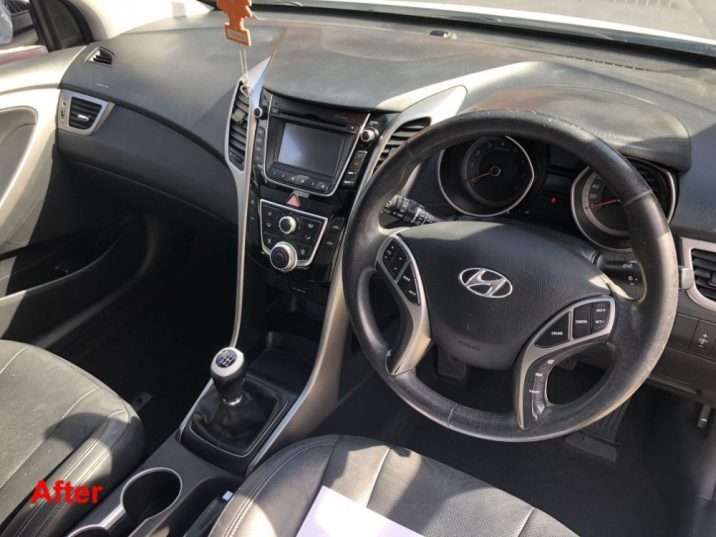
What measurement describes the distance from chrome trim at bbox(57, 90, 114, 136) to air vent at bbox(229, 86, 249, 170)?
1.92ft

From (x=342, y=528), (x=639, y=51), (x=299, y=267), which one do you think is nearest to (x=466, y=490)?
(x=342, y=528)

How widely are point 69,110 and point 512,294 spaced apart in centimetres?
159

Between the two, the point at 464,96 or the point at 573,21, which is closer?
the point at 464,96

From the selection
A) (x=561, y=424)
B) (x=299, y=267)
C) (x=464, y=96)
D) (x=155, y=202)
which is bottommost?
(x=155, y=202)

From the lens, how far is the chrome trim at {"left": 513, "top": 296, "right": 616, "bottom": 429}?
91 cm

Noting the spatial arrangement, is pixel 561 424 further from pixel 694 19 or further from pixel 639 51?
pixel 694 19

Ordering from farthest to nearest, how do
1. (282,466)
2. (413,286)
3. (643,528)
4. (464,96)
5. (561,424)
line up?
(643,528), (464,96), (282,466), (413,286), (561,424)

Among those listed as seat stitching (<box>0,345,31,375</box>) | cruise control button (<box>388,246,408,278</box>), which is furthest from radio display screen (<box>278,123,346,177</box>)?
seat stitching (<box>0,345,31,375</box>)

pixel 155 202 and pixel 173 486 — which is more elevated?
pixel 155 202

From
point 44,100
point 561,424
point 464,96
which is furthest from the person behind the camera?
point 44,100

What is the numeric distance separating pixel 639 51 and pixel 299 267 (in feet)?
3.30

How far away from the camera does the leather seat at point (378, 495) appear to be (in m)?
1.08

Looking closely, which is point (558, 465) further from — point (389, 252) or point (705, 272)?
point (389, 252)

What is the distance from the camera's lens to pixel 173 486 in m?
1.34
